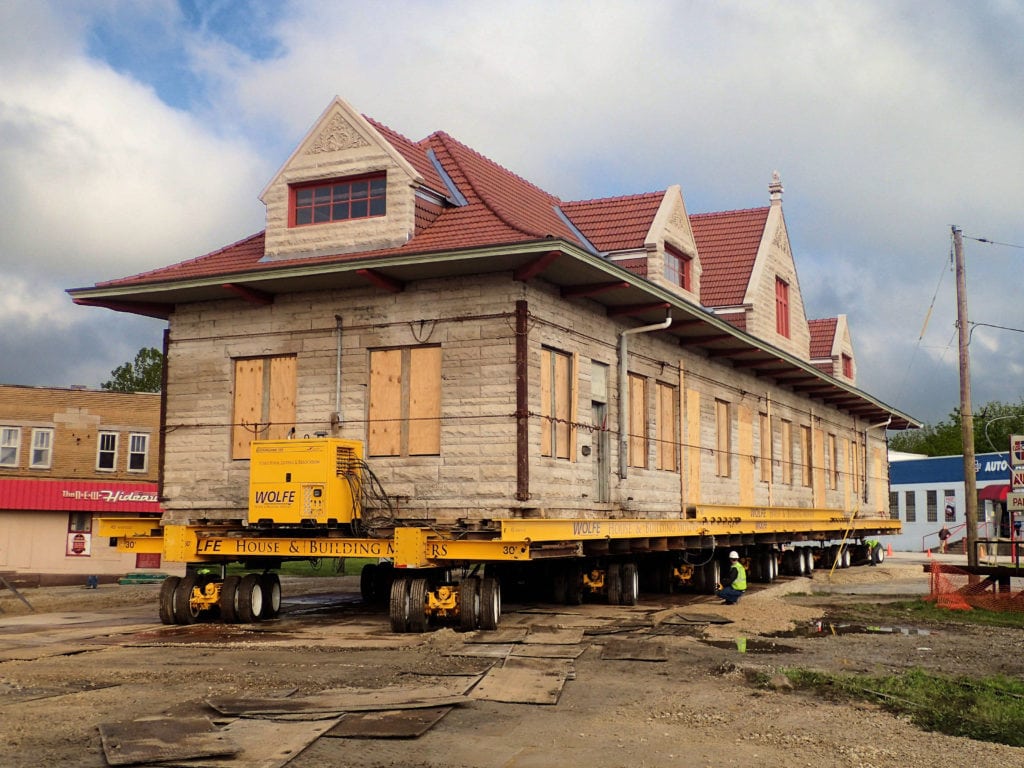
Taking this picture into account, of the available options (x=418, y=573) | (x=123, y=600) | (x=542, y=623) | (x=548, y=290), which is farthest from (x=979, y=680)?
(x=123, y=600)

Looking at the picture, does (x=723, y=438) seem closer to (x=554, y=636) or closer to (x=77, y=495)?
(x=554, y=636)

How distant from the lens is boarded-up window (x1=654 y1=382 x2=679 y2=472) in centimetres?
2248

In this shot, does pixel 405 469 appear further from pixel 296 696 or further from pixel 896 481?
pixel 896 481

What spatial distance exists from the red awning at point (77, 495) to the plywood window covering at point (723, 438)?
69.7 feet

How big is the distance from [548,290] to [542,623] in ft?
17.9

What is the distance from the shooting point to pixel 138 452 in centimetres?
4119

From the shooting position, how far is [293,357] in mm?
19219

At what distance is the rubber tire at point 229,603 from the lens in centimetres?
1753

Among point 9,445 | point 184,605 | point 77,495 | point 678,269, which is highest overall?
point 678,269

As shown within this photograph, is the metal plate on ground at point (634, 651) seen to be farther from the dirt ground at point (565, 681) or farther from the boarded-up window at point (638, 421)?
the boarded-up window at point (638, 421)

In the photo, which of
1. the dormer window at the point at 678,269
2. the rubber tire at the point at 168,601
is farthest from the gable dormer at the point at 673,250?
the rubber tire at the point at 168,601

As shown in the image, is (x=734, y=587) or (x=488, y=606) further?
(x=734, y=587)

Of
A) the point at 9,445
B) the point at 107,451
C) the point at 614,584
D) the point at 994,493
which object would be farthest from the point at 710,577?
the point at 994,493

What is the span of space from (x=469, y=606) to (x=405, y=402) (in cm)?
398
